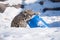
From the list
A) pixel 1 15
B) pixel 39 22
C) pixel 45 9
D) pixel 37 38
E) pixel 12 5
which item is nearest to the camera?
pixel 37 38

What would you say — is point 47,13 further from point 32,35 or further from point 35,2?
point 32,35

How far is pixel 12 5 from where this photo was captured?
23.8ft

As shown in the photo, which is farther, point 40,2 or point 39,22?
point 40,2

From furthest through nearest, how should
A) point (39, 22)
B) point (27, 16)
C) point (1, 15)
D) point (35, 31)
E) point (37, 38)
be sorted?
point (1, 15)
point (27, 16)
point (39, 22)
point (35, 31)
point (37, 38)

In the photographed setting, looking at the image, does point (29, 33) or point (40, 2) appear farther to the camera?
point (40, 2)

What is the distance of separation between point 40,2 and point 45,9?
760 mm

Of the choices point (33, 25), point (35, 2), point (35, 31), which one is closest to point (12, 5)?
point (35, 2)

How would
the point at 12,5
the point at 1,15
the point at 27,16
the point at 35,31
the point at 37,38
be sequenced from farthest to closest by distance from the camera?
the point at 12,5
the point at 1,15
the point at 27,16
the point at 35,31
the point at 37,38

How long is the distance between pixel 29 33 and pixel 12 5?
434 centimetres

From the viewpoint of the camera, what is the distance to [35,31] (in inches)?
121

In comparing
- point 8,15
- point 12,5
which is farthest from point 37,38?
point 12,5

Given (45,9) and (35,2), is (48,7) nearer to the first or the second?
(45,9)

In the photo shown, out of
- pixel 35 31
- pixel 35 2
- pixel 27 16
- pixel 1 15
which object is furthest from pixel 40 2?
pixel 35 31

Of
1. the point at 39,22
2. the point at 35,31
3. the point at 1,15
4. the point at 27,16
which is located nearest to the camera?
the point at 35,31
